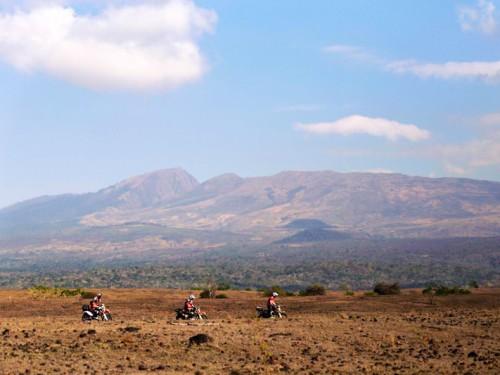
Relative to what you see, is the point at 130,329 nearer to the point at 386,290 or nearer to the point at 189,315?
the point at 189,315

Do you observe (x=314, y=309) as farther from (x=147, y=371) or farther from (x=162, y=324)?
(x=147, y=371)

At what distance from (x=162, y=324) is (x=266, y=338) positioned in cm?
685

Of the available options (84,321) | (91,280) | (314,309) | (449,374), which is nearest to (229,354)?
(449,374)

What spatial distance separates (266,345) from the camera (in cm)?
2597

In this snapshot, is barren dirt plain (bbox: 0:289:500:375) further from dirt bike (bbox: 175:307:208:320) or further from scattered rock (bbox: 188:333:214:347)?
dirt bike (bbox: 175:307:208:320)

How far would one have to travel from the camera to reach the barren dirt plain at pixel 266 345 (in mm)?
22281

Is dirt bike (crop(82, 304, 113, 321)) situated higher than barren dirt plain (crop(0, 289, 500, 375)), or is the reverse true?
dirt bike (crop(82, 304, 113, 321))

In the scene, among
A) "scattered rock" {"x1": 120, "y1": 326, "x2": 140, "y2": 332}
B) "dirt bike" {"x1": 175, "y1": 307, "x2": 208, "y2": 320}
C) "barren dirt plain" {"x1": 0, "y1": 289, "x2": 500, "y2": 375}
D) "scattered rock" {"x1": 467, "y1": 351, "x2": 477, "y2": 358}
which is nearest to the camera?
"barren dirt plain" {"x1": 0, "y1": 289, "x2": 500, "y2": 375}

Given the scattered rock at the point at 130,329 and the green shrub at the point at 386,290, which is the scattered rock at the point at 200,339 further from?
the green shrub at the point at 386,290

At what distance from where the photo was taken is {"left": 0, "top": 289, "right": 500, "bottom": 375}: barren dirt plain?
22281mm

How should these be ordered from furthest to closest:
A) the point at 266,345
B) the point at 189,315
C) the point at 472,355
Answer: the point at 189,315 < the point at 266,345 < the point at 472,355

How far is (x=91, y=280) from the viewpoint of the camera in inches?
4486

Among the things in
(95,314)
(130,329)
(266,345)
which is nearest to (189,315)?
(95,314)

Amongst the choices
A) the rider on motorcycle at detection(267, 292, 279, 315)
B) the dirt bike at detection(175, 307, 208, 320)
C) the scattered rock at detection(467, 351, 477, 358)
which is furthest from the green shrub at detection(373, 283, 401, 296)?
the scattered rock at detection(467, 351, 477, 358)
